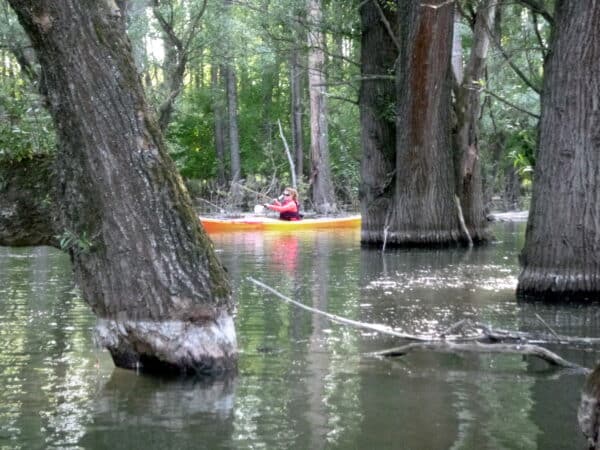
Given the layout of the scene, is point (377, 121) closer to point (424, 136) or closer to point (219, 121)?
point (424, 136)

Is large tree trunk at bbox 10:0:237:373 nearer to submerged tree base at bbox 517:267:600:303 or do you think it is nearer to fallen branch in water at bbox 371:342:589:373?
fallen branch in water at bbox 371:342:589:373

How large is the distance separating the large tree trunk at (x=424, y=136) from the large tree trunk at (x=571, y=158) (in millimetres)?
6309

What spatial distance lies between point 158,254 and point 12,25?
54.9ft

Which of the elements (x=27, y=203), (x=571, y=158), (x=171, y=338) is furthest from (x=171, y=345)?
(x=571, y=158)

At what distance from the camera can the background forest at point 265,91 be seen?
663 inches

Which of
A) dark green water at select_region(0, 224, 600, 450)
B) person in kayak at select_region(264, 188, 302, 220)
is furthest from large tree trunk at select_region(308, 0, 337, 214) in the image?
dark green water at select_region(0, 224, 600, 450)

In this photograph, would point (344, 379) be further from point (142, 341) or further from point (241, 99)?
point (241, 99)

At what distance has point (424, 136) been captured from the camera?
50.6 feet

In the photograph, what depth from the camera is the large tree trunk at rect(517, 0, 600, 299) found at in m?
8.29

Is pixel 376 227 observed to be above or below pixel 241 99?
below

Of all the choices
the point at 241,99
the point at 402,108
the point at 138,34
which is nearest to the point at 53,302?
the point at 402,108

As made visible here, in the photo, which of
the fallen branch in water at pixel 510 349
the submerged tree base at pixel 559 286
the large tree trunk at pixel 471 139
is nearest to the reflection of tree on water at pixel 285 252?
the large tree trunk at pixel 471 139

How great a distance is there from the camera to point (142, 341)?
5.76m

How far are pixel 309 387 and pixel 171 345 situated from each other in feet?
3.02
